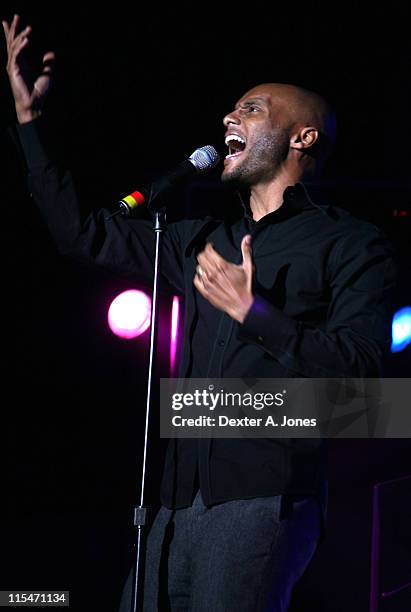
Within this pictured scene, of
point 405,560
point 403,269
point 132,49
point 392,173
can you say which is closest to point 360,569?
point 405,560

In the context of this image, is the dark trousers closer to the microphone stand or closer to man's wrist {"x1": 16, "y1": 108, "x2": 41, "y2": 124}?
the microphone stand

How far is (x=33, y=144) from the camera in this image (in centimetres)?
195

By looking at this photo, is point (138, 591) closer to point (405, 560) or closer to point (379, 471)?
point (405, 560)

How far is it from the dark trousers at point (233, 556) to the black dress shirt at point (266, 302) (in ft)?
0.14

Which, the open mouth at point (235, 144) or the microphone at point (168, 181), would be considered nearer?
the microphone at point (168, 181)

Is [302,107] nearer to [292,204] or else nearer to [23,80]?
[292,204]

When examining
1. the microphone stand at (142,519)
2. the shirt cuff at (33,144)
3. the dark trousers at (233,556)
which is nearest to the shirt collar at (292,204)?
the microphone stand at (142,519)

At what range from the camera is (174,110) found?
12.4ft

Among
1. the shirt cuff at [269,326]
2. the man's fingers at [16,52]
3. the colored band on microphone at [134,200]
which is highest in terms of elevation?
the man's fingers at [16,52]

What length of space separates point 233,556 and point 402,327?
10.2 feet

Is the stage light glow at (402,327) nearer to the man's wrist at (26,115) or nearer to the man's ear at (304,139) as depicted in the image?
the man's ear at (304,139)

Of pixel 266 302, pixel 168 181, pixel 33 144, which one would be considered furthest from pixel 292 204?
pixel 33 144

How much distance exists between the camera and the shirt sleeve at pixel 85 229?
6.44ft

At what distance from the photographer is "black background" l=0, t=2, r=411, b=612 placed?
135 inches
